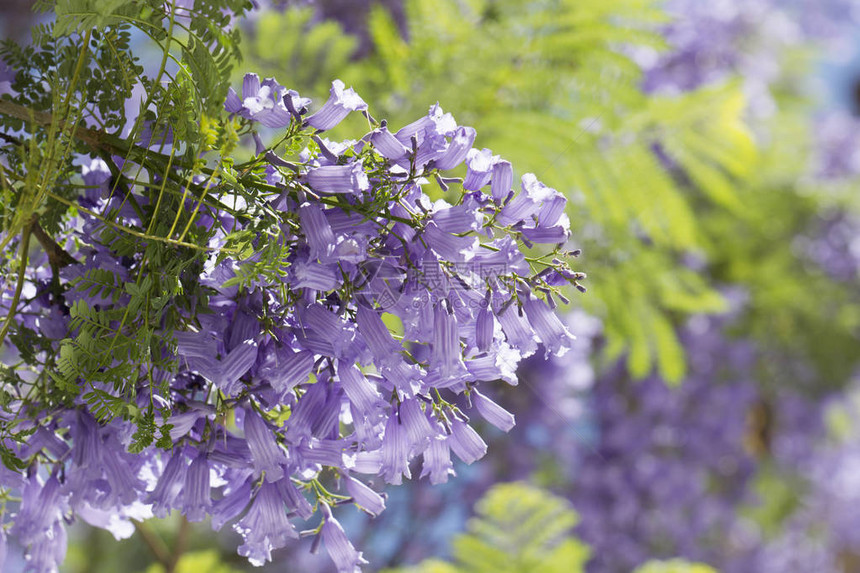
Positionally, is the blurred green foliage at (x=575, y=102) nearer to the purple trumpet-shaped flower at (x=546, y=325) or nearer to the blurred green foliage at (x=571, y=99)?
the blurred green foliage at (x=571, y=99)

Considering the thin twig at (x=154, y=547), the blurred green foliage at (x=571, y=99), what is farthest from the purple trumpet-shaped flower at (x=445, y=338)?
the thin twig at (x=154, y=547)

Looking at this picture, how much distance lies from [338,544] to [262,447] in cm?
7

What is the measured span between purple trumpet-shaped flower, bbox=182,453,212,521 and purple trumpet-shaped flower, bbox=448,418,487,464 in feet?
0.35

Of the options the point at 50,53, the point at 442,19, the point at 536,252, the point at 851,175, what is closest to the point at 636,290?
the point at 442,19

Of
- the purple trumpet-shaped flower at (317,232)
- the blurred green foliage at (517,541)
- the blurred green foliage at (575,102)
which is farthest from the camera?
the blurred green foliage at (517,541)

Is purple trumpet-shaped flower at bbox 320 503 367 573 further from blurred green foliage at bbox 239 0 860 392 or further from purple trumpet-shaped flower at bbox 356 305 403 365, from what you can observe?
blurred green foliage at bbox 239 0 860 392

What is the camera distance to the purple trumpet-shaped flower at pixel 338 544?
0.36m

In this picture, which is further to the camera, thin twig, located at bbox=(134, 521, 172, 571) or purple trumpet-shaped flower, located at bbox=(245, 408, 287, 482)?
thin twig, located at bbox=(134, 521, 172, 571)

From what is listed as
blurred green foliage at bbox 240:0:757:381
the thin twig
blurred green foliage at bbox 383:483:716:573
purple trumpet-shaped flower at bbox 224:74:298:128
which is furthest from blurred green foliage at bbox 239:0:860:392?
the thin twig

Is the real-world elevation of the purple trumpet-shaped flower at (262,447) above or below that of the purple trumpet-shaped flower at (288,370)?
below

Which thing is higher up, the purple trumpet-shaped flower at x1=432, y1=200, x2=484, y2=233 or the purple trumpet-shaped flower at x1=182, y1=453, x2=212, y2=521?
the purple trumpet-shaped flower at x1=432, y1=200, x2=484, y2=233

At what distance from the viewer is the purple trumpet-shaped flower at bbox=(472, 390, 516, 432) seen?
347 mm

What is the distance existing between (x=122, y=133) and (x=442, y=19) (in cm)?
50

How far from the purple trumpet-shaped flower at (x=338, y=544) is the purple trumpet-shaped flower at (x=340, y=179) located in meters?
0.16
